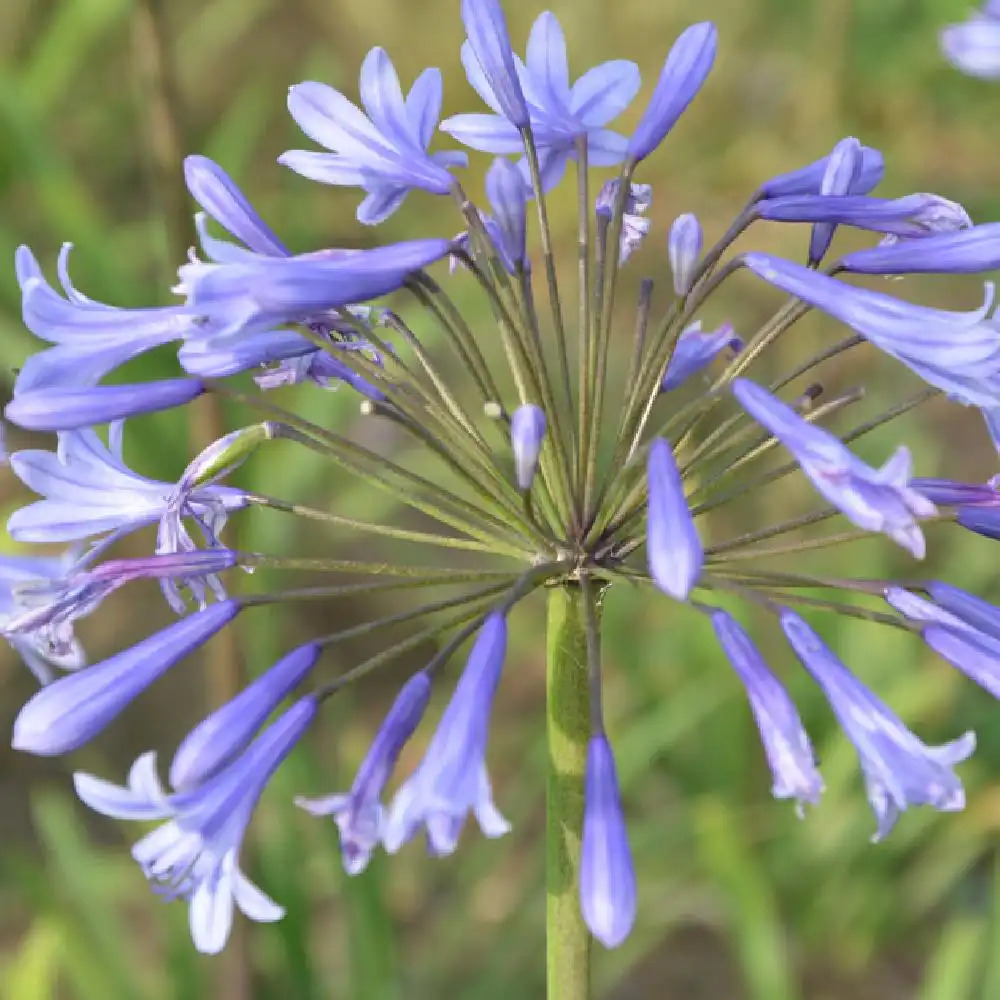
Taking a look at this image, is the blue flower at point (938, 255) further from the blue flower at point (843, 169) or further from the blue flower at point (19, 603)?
the blue flower at point (19, 603)

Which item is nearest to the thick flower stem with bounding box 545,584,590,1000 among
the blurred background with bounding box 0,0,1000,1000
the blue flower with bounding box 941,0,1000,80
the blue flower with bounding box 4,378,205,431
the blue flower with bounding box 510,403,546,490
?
the blue flower with bounding box 510,403,546,490

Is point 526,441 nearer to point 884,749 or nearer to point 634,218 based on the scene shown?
point 884,749

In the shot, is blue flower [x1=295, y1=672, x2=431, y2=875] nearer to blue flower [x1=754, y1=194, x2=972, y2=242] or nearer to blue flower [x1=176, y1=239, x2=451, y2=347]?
blue flower [x1=176, y1=239, x2=451, y2=347]

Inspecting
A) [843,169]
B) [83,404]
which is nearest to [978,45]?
[843,169]

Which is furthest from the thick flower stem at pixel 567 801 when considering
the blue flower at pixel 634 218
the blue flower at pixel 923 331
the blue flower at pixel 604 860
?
the blue flower at pixel 634 218

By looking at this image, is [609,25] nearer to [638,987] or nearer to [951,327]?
[638,987]

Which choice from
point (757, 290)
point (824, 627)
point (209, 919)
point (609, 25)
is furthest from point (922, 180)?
point (209, 919)
